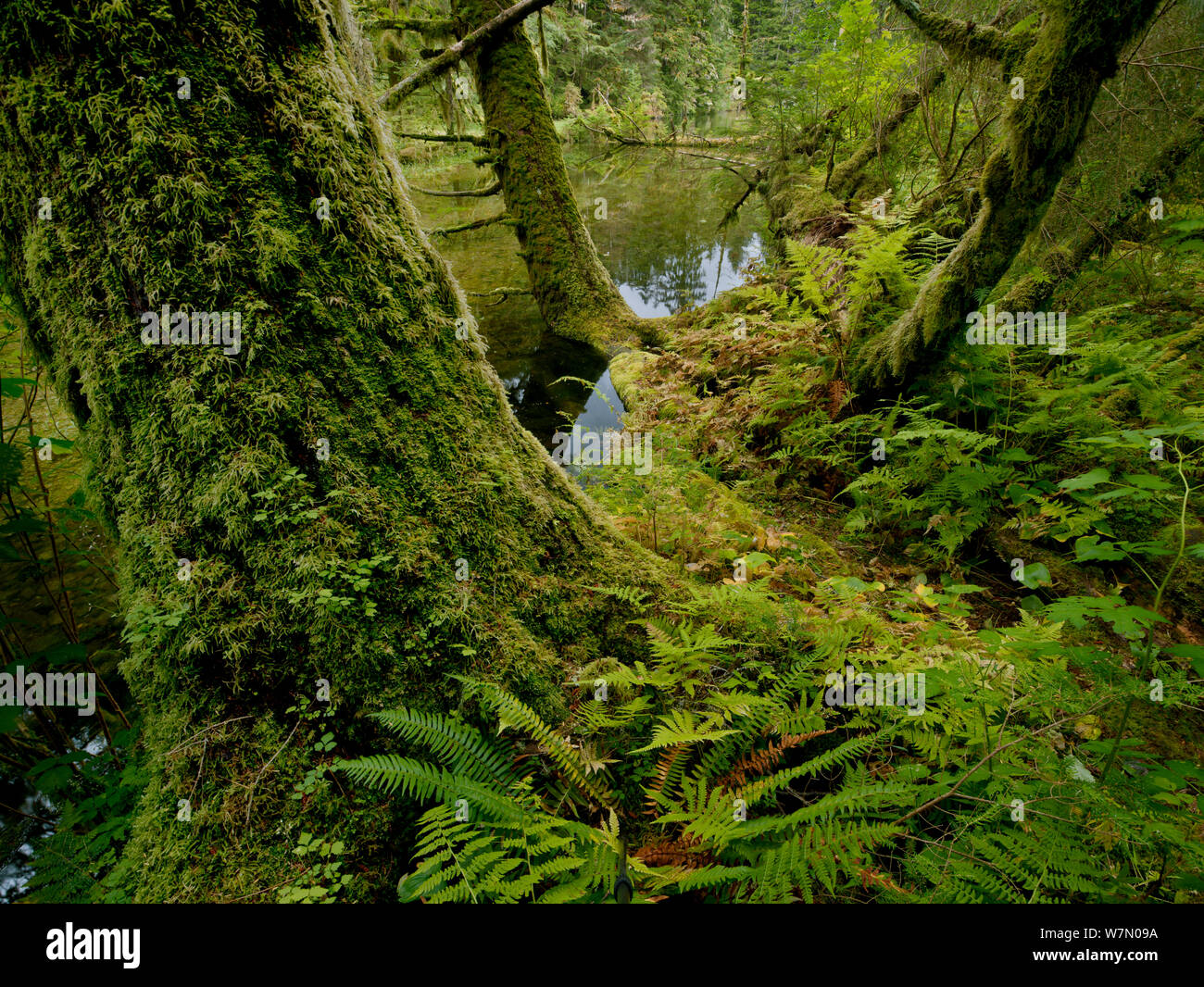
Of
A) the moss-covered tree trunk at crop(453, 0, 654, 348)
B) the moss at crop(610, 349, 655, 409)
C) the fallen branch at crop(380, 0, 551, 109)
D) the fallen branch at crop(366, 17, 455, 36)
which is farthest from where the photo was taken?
the moss-covered tree trunk at crop(453, 0, 654, 348)

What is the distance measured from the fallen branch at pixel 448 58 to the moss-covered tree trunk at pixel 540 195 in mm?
648

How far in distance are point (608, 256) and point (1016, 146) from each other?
13251mm

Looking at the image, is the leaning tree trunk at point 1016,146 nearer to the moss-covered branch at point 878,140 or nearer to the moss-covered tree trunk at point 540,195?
the moss-covered branch at point 878,140

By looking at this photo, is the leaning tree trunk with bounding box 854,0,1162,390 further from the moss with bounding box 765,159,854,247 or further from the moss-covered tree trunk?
the moss-covered tree trunk

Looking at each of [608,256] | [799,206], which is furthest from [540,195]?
[608,256]

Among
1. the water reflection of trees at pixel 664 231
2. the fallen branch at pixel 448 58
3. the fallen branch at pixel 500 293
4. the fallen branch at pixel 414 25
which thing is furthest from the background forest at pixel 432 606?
the water reflection of trees at pixel 664 231

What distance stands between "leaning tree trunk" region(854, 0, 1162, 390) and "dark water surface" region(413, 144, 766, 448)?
4.12m

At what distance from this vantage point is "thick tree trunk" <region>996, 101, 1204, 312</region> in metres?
4.91

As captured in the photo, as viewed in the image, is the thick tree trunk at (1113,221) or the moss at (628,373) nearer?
the thick tree trunk at (1113,221)

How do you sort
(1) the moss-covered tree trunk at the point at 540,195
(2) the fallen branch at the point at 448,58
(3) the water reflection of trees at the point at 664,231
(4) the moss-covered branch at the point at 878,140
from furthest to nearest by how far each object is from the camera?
(3) the water reflection of trees at the point at 664,231 → (1) the moss-covered tree trunk at the point at 540,195 → (2) the fallen branch at the point at 448,58 → (4) the moss-covered branch at the point at 878,140

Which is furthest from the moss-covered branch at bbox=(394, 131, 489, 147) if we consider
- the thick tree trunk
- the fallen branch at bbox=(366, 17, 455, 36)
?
the thick tree trunk

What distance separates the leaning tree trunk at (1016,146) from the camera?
3.29 meters
